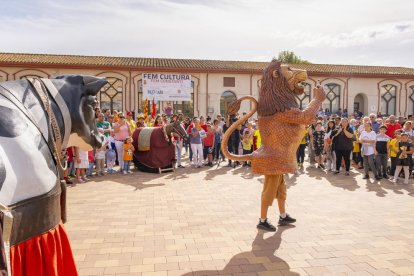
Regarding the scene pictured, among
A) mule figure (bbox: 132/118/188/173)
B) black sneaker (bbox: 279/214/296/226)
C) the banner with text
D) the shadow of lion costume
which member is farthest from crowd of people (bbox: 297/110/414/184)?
the banner with text

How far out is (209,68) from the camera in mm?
22297

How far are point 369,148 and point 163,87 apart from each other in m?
13.1

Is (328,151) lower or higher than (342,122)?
lower

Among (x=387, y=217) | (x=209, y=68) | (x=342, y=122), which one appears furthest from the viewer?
(x=209, y=68)

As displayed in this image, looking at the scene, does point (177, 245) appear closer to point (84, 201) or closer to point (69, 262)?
point (69, 262)

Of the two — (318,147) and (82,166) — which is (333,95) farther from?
(82,166)

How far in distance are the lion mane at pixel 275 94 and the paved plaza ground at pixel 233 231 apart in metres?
1.68

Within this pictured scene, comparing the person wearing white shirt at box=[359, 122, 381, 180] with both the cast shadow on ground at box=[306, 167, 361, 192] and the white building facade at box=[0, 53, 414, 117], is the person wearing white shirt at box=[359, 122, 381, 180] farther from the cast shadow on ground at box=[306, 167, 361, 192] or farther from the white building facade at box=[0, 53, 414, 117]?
the white building facade at box=[0, 53, 414, 117]

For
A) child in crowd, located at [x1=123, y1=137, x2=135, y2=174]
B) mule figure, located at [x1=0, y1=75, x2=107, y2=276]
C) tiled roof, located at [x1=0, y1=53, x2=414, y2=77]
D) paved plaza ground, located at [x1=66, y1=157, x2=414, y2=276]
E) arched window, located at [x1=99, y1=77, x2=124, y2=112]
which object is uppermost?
tiled roof, located at [x1=0, y1=53, x2=414, y2=77]

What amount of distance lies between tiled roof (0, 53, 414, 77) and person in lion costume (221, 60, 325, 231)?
17679mm

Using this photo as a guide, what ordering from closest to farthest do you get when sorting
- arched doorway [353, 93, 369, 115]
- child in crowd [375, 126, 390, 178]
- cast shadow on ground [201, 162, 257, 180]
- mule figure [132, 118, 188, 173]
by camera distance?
child in crowd [375, 126, 390, 178], cast shadow on ground [201, 162, 257, 180], mule figure [132, 118, 188, 173], arched doorway [353, 93, 369, 115]

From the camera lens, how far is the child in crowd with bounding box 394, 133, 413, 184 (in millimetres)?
8375

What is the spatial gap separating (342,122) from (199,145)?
4.40 m

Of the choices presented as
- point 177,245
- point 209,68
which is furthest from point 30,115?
point 209,68
